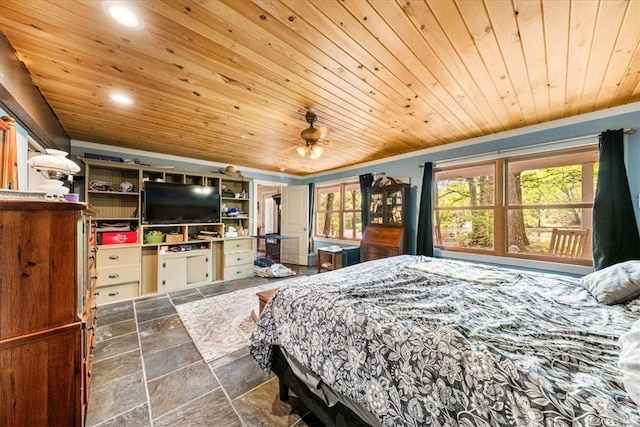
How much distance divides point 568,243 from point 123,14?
14.9 feet

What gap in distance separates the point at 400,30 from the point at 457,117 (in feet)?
5.48

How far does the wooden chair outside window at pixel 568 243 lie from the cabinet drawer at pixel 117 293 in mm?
5596

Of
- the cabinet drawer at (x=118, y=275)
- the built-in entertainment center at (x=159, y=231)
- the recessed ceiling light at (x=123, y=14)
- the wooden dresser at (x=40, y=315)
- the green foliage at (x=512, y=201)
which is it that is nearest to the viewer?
the wooden dresser at (x=40, y=315)

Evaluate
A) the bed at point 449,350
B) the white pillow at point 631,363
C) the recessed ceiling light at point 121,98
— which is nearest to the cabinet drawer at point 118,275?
the recessed ceiling light at point 121,98

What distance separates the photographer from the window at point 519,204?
2.77m

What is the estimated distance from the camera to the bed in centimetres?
73

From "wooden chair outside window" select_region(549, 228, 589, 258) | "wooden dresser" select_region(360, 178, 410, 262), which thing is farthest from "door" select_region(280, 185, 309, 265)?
"wooden chair outside window" select_region(549, 228, 589, 258)

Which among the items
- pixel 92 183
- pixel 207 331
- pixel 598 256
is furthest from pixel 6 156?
pixel 598 256

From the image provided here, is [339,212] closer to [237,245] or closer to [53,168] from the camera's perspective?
[237,245]

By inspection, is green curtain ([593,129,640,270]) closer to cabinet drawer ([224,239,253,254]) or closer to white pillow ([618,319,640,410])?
white pillow ([618,319,640,410])

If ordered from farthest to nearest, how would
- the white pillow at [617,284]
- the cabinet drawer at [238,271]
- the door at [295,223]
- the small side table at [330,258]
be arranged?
the door at [295,223]
the small side table at [330,258]
the cabinet drawer at [238,271]
the white pillow at [617,284]

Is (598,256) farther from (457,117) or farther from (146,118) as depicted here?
(146,118)

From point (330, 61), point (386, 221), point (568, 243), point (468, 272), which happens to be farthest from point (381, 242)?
point (330, 61)

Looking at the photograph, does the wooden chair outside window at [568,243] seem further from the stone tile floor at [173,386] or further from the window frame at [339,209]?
the stone tile floor at [173,386]
